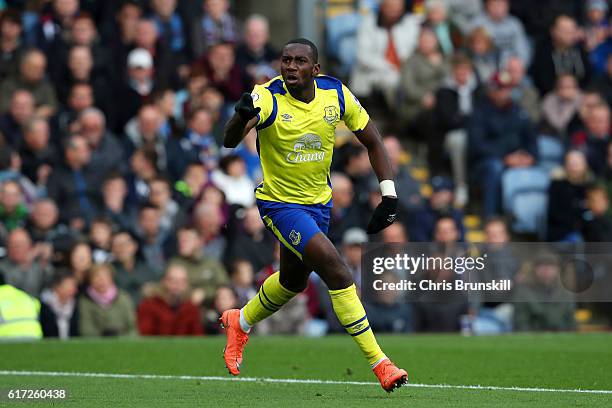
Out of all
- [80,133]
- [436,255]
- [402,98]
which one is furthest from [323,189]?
[402,98]

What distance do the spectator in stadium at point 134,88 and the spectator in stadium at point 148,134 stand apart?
0.54ft

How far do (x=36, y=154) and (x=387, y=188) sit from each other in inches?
330

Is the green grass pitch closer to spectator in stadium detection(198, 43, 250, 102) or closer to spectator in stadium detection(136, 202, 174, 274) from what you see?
spectator in stadium detection(136, 202, 174, 274)

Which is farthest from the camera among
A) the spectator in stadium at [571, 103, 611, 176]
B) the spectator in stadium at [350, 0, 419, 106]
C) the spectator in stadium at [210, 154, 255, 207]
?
the spectator in stadium at [350, 0, 419, 106]

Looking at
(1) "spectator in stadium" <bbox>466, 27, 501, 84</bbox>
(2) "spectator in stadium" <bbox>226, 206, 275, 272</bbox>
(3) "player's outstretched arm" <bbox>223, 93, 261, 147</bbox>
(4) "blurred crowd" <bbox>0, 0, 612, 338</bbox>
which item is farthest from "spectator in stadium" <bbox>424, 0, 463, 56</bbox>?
(3) "player's outstretched arm" <bbox>223, 93, 261, 147</bbox>

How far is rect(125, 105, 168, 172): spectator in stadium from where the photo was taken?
18391 millimetres

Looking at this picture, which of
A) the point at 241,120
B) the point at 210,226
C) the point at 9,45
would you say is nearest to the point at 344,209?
the point at 210,226

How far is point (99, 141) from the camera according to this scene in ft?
59.3

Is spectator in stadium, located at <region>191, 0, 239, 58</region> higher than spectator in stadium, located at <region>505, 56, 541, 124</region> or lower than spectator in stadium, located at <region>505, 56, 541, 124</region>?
higher

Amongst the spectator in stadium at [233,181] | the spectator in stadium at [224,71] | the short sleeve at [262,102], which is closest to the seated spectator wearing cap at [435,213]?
the spectator in stadium at [233,181]

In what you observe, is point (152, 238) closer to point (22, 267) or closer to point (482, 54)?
point (22, 267)

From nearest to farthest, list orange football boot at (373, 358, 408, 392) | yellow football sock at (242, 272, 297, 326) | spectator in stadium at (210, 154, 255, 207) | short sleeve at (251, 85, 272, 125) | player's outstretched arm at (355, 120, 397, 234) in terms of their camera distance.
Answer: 1. orange football boot at (373, 358, 408, 392)
2. short sleeve at (251, 85, 272, 125)
3. player's outstretched arm at (355, 120, 397, 234)
4. yellow football sock at (242, 272, 297, 326)
5. spectator in stadium at (210, 154, 255, 207)

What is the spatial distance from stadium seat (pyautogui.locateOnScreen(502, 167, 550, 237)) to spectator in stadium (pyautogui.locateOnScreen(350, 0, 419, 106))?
222cm

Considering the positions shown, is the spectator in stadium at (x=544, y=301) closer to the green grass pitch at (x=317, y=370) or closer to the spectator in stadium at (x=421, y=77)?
the green grass pitch at (x=317, y=370)
